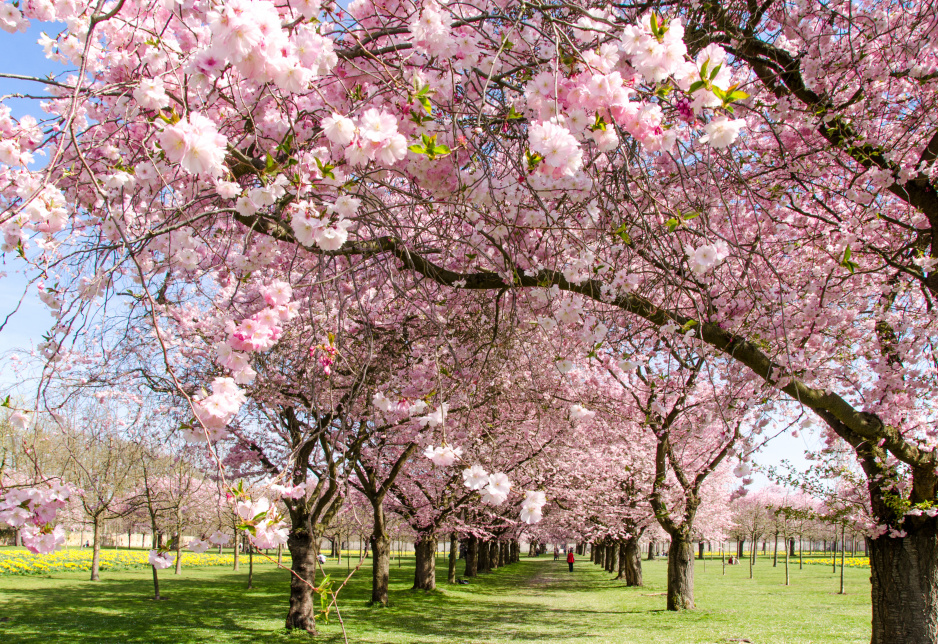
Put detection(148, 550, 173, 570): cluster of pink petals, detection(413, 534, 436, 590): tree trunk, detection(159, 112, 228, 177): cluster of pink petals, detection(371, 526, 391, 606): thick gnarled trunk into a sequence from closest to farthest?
detection(159, 112, 228, 177): cluster of pink petals < detection(148, 550, 173, 570): cluster of pink petals < detection(371, 526, 391, 606): thick gnarled trunk < detection(413, 534, 436, 590): tree trunk

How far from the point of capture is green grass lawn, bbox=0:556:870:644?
32.7ft

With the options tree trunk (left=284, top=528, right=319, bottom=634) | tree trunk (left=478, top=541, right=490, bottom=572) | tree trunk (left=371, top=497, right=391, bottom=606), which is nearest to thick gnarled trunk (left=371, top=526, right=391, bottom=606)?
tree trunk (left=371, top=497, right=391, bottom=606)

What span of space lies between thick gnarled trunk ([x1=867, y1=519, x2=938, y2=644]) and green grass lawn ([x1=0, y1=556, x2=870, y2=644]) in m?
4.31

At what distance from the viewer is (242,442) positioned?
38.7ft

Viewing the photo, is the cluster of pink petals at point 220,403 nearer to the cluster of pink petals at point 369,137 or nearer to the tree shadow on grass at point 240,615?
the cluster of pink petals at point 369,137

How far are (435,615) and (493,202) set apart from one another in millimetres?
12564

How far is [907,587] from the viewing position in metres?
5.70

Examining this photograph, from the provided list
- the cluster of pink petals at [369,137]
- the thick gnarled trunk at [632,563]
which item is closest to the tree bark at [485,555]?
the thick gnarled trunk at [632,563]

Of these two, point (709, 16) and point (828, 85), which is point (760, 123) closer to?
point (828, 85)

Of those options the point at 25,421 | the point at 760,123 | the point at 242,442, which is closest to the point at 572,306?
the point at 25,421

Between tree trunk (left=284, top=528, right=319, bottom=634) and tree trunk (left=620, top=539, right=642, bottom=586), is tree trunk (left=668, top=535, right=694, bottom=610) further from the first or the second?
tree trunk (left=284, top=528, right=319, bottom=634)

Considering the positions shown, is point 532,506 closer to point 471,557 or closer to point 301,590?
point 301,590

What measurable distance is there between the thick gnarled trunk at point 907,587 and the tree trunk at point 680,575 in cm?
744

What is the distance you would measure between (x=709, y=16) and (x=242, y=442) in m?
10.8
